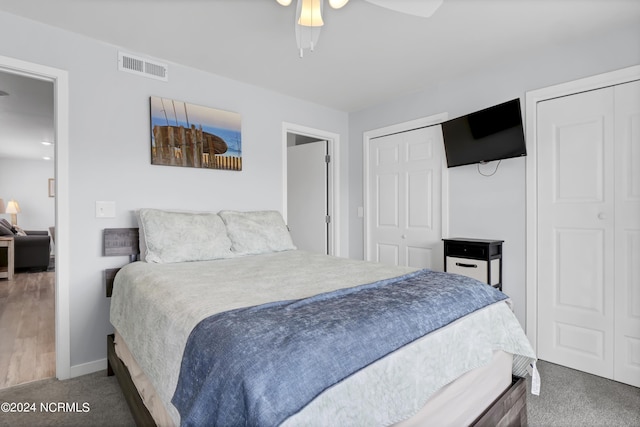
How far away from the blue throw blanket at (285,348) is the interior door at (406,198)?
83.2 inches

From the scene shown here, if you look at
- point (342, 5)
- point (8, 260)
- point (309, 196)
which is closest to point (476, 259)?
point (342, 5)

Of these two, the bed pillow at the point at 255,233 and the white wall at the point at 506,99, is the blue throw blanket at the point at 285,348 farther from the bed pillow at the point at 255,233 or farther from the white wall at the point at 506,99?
the white wall at the point at 506,99

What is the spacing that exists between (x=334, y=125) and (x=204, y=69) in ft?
5.50

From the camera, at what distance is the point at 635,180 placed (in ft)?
7.23

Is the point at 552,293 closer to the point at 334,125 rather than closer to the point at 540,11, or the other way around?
the point at 540,11

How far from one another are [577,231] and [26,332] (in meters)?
4.78

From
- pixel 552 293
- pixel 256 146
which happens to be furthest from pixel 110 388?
pixel 552 293

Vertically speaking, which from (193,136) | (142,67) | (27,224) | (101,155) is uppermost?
(142,67)

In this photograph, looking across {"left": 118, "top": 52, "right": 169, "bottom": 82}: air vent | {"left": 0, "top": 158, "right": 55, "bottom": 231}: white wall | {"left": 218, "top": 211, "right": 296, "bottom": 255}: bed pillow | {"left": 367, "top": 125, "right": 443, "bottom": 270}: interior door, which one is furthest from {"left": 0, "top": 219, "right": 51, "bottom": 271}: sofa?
{"left": 367, "top": 125, "right": 443, "bottom": 270}: interior door

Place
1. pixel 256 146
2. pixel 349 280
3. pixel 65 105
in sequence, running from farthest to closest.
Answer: pixel 256 146 < pixel 65 105 < pixel 349 280

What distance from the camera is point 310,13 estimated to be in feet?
5.32

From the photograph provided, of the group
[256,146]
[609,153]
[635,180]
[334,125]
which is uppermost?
[334,125]

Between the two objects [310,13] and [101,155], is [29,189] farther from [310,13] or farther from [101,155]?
[310,13]

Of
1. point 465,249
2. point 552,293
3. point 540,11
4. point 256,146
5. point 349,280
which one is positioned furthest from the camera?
point 256,146
